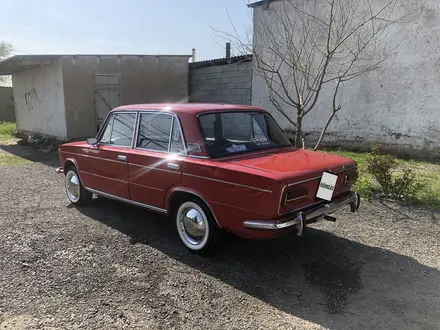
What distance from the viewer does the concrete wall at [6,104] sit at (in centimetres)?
2000

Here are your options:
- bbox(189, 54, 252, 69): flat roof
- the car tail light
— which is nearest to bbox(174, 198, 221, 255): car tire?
the car tail light

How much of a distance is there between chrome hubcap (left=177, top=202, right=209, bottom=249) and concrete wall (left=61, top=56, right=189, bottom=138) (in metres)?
8.77

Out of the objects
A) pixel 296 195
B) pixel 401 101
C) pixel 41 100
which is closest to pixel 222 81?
pixel 401 101

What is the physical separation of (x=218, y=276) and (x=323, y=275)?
991 mm

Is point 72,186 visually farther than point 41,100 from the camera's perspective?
No

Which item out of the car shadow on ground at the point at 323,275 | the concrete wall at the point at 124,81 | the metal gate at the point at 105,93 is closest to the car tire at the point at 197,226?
the car shadow on ground at the point at 323,275

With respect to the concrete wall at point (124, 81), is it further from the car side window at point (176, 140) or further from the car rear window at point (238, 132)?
the car rear window at point (238, 132)

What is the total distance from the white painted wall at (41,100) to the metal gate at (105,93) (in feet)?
3.44

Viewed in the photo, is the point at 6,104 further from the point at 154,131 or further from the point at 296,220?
the point at 296,220

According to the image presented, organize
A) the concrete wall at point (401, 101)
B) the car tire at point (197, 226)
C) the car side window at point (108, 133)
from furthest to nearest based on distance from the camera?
the concrete wall at point (401, 101), the car side window at point (108, 133), the car tire at point (197, 226)

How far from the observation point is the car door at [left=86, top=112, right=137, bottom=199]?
4500 mm

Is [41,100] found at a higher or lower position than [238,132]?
higher

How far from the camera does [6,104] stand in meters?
20.2

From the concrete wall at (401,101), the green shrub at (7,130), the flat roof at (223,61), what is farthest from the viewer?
the green shrub at (7,130)
